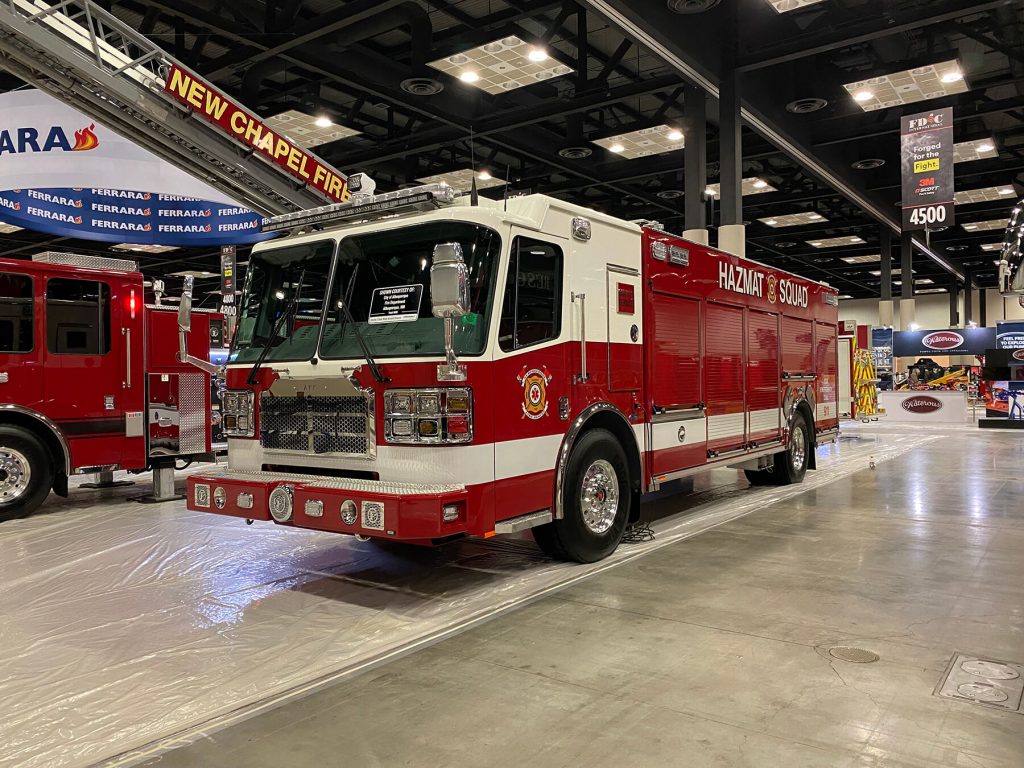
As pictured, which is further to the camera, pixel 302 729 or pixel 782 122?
pixel 782 122

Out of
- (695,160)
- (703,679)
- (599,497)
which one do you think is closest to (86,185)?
(599,497)

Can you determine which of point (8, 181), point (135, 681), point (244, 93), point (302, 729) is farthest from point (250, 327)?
point (244, 93)

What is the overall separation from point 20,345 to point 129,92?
2.91 metres

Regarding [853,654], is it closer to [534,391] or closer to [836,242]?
[534,391]

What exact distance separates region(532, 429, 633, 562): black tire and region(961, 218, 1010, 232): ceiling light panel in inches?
1098

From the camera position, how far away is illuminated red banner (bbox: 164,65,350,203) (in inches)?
293

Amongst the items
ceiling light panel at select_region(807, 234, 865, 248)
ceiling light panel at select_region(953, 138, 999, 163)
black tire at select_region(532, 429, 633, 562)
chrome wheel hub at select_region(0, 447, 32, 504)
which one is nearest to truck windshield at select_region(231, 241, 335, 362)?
black tire at select_region(532, 429, 633, 562)

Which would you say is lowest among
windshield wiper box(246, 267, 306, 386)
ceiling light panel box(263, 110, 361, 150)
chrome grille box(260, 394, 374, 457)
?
chrome grille box(260, 394, 374, 457)

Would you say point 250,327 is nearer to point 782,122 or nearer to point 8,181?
point 8,181

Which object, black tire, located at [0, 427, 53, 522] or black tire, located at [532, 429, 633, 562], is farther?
black tire, located at [0, 427, 53, 522]

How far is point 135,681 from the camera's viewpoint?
12.1 ft

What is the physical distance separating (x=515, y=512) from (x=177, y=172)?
9.64 metres

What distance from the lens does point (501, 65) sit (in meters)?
13.1

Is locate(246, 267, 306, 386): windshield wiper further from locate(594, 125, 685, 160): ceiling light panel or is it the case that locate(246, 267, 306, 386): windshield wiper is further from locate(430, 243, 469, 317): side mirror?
locate(594, 125, 685, 160): ceiling light panel
